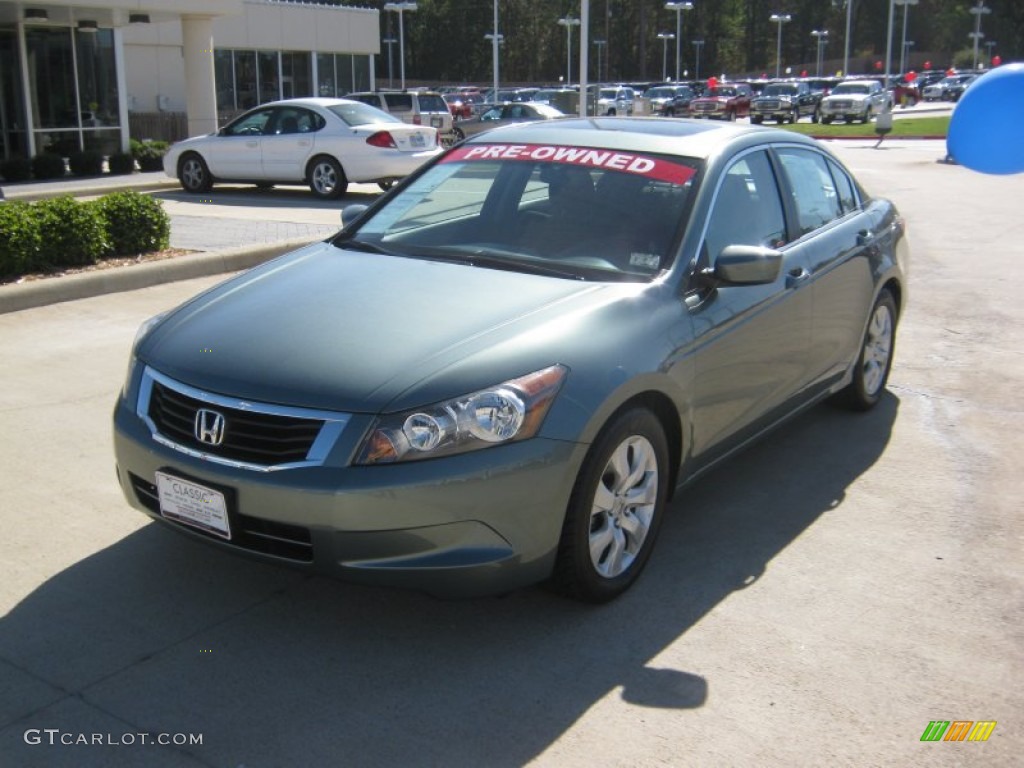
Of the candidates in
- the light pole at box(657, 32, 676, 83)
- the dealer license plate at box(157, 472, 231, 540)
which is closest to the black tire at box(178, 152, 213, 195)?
the dealer license plate at box(157, 472, 231, 540)

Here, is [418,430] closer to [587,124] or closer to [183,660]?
[183,660]

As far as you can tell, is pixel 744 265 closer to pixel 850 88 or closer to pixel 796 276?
pixel 796 276

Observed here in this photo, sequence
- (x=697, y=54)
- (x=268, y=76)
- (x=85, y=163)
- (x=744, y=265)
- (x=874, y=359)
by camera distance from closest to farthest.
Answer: (x=744, y=265)
(x=874, y=359)
(x=85, y=163)
(x=268, y=76)
(x=697, y=54)

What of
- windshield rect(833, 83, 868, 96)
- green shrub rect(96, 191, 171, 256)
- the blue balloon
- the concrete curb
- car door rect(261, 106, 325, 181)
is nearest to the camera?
the blue balloon

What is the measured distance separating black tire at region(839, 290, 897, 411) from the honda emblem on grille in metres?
3.83

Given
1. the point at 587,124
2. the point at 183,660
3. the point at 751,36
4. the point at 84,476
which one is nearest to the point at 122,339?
the point at 84,476

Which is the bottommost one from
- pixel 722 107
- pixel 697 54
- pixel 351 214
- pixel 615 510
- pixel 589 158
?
pixel 615 510

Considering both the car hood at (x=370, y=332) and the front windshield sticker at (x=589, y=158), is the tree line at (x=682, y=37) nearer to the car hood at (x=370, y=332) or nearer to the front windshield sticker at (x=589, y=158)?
the front windshield sticker at (x=589, y=158)

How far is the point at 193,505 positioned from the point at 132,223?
23.4ft

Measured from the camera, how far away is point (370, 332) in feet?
12.5

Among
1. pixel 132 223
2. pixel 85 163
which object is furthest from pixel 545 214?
pixel 85 163

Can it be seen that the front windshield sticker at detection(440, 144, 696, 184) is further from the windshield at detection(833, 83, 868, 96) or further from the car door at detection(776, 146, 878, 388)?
the windshield at detection(833, 83, 868, 96)

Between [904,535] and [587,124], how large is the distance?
240 centimetres

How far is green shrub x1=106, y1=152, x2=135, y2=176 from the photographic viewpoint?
20.5m
